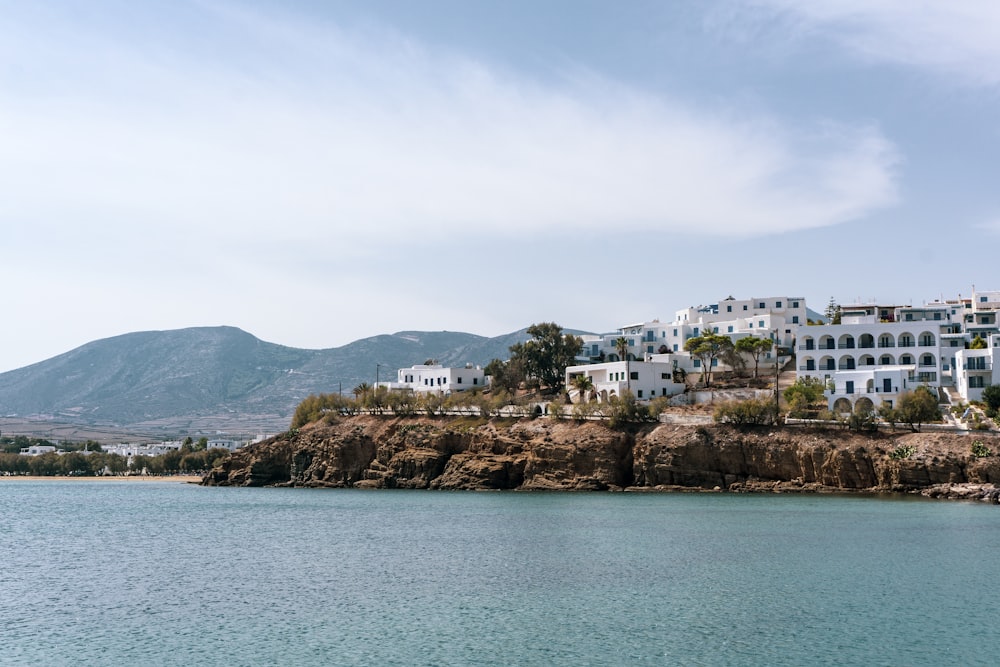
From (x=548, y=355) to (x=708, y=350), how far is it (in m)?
21.9

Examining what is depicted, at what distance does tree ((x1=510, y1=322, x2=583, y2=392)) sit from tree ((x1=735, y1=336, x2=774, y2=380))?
23.6 m

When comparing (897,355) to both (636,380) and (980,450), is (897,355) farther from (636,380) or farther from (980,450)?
(636,380)

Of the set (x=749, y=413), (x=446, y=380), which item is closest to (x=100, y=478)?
(x=446, y=380)

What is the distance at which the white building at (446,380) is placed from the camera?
149750 mm

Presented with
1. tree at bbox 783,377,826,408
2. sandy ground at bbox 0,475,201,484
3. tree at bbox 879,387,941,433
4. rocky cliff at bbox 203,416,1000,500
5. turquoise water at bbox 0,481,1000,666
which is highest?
tree at bbox 783,377,826,408

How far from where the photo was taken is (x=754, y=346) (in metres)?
126

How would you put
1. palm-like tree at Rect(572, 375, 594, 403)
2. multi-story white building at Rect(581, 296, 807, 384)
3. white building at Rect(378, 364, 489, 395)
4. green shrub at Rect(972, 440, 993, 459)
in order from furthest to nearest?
white building at Rect(378, 364, 489, 395) < multi-story white building at Rect(581, 296, 807, 384) < palm-like tree at Rect(572, 375, 594, 403) < green shrub at Rect(972, 440, 993, 459)

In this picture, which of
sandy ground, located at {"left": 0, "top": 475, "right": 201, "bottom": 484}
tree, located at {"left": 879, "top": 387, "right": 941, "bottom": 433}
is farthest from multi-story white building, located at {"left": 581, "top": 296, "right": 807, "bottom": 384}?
sandy ground, located at {"left": 0, "top": 475, "right": 201, "bottom": 484}

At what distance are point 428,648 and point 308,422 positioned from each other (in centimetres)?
11095

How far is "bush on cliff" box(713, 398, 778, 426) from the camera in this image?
4139 inches

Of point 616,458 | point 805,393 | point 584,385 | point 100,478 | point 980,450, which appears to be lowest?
point 100,478

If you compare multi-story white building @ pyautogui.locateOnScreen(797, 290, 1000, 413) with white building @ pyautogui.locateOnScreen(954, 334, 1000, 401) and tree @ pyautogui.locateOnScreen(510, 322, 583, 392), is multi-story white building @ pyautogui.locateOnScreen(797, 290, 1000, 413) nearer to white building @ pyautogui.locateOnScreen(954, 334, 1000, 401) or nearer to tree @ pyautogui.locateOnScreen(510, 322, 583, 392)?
white building @ pyautogui.locateOnScreen(954, 334, 1000, 401)

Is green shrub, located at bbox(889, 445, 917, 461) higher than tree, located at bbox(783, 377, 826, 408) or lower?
lower

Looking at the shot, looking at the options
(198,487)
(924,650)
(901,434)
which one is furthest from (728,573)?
(198,487)
